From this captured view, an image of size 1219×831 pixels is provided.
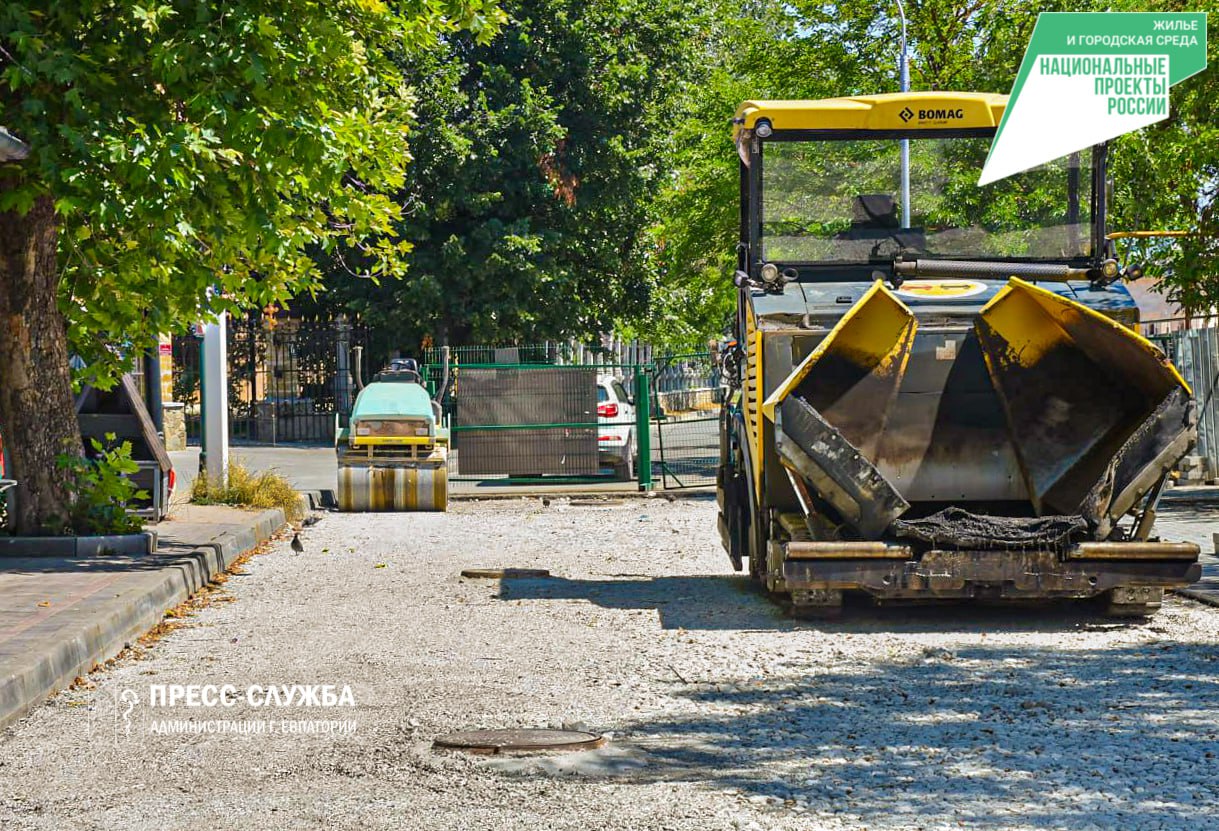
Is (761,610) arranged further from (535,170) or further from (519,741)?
(535,170)

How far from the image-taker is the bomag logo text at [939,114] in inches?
445

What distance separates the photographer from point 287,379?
3488 cm

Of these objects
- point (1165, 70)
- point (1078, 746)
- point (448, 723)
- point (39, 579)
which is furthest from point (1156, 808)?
point (1165, 70)

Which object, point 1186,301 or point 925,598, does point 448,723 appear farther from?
point 1186,301

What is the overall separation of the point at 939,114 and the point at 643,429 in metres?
11.6

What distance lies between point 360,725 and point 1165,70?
16.7 meters

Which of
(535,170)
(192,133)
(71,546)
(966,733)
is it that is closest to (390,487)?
(71,546)

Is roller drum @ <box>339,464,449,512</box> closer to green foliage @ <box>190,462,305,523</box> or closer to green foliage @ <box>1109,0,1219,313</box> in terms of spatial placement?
green foliage @ <box>190,462,305,523</box>

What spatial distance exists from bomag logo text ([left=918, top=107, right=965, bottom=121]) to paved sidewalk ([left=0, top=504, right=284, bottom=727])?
6432 millimetres

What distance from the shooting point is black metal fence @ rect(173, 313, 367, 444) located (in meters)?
34.3

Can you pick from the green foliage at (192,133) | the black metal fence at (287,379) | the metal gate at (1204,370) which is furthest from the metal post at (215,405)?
the black metal fence at (287,379)

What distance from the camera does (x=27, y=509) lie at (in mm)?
12742

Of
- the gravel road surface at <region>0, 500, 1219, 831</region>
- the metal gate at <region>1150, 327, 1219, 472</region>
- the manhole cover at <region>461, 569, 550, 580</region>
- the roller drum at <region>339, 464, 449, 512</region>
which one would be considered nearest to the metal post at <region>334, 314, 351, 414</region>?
the roller drum at <region>339, 464, 449, 512</region>

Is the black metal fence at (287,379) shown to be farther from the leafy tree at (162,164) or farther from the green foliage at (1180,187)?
the leafy tree at (162,164)
